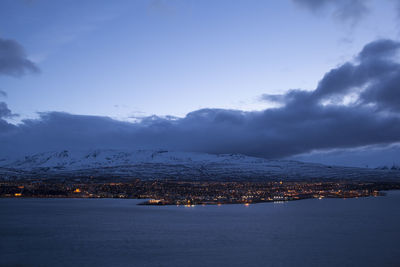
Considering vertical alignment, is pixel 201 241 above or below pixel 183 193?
below

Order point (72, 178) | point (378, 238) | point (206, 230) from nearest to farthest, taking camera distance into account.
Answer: point (378, 238) → point (206, 230) → point (72, 178)

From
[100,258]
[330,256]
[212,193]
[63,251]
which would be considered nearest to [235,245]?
[330,256]

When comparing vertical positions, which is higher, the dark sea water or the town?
the town

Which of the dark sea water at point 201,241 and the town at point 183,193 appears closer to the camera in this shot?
the dark sea water at point 201,241

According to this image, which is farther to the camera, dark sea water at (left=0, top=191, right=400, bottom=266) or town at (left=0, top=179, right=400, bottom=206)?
town at (left=0, top=179, right=400, bottom=206)

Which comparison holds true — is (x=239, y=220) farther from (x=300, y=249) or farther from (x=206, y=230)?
(x=300, y=249)

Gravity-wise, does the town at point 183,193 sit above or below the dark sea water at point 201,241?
above

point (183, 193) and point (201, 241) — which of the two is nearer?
point (201, 241)

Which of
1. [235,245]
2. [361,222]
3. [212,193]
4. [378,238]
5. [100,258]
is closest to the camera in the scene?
[100,258]
